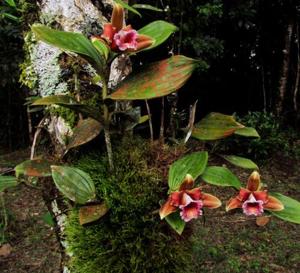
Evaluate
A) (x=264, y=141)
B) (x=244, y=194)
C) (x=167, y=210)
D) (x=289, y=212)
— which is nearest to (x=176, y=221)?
(x=167, y=210)

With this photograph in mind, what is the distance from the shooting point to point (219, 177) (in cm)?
89

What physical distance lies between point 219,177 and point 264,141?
2920mm

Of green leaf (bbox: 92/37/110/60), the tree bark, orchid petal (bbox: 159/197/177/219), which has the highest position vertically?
green leaf (bbox: 92/37/110/60)

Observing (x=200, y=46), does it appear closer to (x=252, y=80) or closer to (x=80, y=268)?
(x=252, y=80)

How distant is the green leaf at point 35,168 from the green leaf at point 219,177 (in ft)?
1.01

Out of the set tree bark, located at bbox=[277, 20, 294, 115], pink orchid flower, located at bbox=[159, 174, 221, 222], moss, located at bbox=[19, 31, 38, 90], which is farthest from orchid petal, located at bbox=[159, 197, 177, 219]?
tree bark, located at bbox=[277, 20, 294, 115]

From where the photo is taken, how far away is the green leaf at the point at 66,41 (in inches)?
28.6

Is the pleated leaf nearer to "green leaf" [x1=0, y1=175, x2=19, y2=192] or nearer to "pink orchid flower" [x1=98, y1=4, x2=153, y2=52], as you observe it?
"green leaf" [x1=0, y1=175, x2=19, y2=192]

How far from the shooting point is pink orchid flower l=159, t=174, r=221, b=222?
0.74 meters

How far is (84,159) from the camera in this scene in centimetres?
92

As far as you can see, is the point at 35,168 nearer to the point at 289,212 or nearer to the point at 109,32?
the point at 109,32

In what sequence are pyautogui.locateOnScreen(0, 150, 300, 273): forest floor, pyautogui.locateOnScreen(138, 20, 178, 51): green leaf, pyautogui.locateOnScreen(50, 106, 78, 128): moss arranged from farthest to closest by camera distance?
pyautogui.locateOnScreen(0, 150, 300, 273): forest floor, pyautogui.locateOnScreen(50, 106, 78, 128): moss, pyautogui.locateOnScreen(138, 20, 178, 51): green leaf

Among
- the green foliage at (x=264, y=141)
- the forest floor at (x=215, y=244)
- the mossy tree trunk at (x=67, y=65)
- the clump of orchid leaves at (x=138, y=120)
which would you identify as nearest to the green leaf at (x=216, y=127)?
the clump of orchid leaves at (x=138, y=120)

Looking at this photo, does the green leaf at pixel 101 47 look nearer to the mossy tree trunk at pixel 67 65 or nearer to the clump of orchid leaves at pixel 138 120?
the clump of orchid leaves at pixel 138 120
